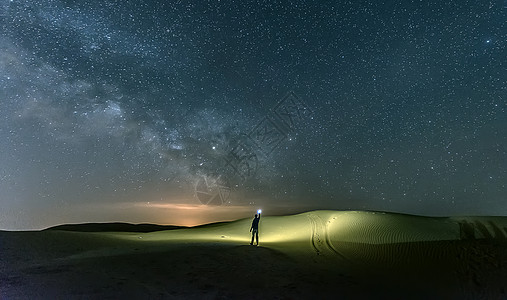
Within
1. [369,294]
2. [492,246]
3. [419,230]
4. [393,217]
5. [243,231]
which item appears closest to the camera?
[369,294]

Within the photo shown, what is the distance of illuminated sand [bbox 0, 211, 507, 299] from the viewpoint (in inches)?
285

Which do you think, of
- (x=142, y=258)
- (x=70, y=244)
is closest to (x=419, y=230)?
(x=142, y=258)

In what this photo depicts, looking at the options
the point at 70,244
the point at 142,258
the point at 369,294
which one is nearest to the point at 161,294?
the point at 142,258

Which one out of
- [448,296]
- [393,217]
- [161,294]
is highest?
[393,217]

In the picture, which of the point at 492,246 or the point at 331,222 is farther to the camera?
the point at 331,222

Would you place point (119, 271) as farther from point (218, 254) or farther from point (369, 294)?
point (369, 294)

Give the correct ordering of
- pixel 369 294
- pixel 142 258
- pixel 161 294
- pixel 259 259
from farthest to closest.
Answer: pixel 259 259 < pixel 142 258 < pixel 369 294 < pixel 161 294

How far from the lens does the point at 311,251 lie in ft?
44.8

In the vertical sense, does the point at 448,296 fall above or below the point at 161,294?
below

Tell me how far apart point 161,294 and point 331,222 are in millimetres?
16990

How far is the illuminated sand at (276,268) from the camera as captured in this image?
23.7ft

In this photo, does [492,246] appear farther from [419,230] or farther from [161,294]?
[161,294]

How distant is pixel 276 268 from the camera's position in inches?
398

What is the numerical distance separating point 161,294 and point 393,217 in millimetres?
18801
